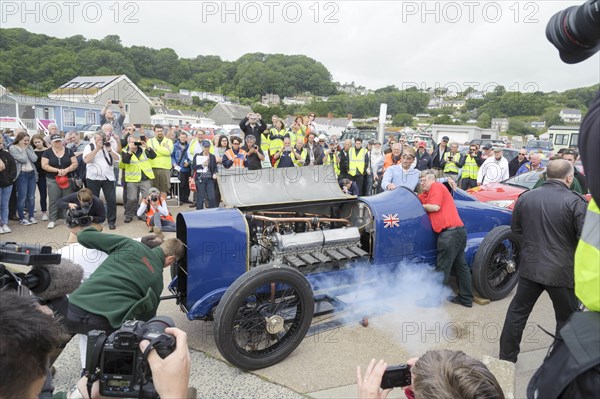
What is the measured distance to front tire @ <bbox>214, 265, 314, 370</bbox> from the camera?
10.6 ft

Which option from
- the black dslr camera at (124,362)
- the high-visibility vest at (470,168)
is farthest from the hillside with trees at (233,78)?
the black dslr camera at (124,362)

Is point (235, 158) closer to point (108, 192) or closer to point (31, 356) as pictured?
point (108, 192)

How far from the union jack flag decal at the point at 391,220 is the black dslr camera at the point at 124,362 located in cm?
302

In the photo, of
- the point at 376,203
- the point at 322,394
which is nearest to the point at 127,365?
the point at 322,394

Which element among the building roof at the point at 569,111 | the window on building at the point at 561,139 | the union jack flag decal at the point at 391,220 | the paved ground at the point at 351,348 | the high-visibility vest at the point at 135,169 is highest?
the building roof at the point at 569,111

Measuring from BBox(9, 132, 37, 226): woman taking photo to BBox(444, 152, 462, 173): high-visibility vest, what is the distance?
9.29m

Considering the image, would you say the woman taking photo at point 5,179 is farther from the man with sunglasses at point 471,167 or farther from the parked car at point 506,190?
the man with sunglasses at point 471,167

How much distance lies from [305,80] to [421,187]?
3909 cm

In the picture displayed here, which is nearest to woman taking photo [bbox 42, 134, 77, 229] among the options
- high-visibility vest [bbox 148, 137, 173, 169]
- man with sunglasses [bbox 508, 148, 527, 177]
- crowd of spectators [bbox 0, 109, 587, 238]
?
crowd of spectators [bbox 0, 109, 587, 238]

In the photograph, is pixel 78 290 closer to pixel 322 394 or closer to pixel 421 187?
pixel 322 394

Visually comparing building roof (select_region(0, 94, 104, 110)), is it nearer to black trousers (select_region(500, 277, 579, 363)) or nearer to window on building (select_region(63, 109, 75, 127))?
window on building (select_region(63, 109, 75, 127))

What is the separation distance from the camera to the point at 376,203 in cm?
437

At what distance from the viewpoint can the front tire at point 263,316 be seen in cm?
324

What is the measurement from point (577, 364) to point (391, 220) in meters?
3.21
